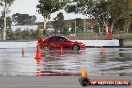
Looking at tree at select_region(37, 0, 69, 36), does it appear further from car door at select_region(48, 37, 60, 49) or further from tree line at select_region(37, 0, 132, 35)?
car door at select_region(48, 37, 60, 49)

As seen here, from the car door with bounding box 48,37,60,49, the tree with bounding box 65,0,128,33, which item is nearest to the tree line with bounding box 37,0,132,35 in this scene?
the tree with bounding box 65,0,128,33

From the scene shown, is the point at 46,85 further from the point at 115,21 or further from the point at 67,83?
the point at 115,21

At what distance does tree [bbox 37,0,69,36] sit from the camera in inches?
2432

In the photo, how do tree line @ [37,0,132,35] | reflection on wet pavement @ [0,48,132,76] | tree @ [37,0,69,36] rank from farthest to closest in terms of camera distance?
tree line @ [37,0,132,35] < tree @ [37,0,69,36] < reflection on wet pavement @ [0,48,132,76]

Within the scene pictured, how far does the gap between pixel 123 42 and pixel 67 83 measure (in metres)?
30.6

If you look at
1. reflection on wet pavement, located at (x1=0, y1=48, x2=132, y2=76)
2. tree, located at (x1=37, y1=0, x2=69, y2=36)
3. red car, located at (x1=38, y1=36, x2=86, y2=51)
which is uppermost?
tree, located at (x1=37, y1=0, x2=69, y2=36)

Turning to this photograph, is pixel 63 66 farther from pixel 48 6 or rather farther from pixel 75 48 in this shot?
pixel 48 6

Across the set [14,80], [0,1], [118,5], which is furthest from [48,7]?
[14,80]

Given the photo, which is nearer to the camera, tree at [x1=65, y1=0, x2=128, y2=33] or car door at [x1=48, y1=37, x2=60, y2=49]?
car door at [x1=48, y1=37, x2=60, y2=49]

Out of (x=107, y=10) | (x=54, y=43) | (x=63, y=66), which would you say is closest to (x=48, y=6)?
(x=107, y=10)

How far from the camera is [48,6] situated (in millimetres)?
62219

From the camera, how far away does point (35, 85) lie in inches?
447

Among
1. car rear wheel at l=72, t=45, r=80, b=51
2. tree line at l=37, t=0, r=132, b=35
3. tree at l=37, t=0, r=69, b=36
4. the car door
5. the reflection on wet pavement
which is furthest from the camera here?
tree line at l=37, t=0, r=132, b=35

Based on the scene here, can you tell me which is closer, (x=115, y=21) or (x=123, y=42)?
(x=123, y=42)
